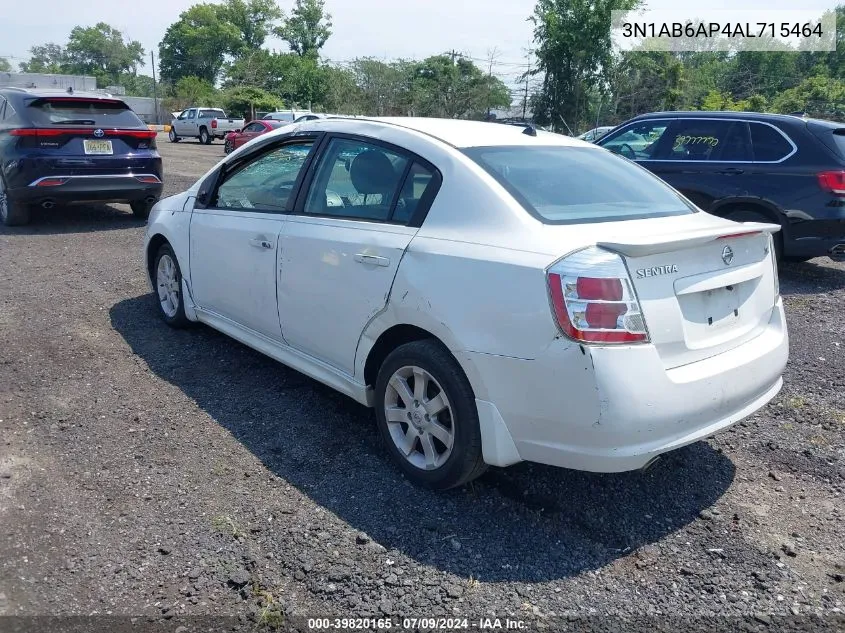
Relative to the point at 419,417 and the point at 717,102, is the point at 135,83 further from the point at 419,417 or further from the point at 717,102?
the point at 419,417

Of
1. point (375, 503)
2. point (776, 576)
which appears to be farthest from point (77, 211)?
point (776, 576)

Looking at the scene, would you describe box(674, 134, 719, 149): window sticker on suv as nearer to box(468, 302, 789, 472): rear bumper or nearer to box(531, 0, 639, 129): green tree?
box(468, 302, 789, 472): rear bumper

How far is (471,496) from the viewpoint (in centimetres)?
334

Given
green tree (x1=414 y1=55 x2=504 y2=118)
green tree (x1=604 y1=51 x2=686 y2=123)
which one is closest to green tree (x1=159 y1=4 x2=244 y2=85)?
green tree (x1=414 y1=55 x2=504 y2=118)

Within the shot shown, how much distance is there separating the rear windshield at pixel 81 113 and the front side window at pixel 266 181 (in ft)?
17.4

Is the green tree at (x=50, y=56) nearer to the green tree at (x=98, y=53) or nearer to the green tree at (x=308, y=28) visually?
the green tree at (x=98, y=53)

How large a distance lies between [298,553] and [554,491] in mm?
1257

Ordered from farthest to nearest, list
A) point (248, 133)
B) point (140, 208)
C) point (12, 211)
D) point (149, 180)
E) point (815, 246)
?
point (248, 133) → point (140, 208) → point (149, 180) → point (12, 211) → point (815, 246)

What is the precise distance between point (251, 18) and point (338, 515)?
89.7 metres

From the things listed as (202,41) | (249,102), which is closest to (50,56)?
(202,41)

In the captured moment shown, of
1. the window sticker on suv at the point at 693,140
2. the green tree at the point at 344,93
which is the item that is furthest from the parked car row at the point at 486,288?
the green tree at the point at 344,93

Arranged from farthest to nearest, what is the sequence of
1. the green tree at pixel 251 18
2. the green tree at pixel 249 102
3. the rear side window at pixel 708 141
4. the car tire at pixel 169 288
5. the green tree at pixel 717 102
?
the green tree at pixel 251 18 < the green tree at pixel 249 102 < the green tree at pixel 717 102 < the rear side window at pixel 708 141 < the car tire at pixel 169 288

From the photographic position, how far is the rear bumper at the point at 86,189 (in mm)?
8742

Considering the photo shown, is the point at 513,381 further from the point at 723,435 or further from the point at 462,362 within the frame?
the point at 723,435
